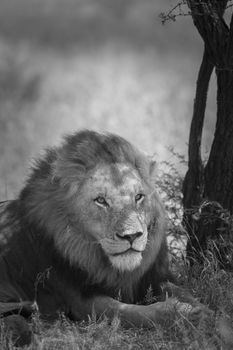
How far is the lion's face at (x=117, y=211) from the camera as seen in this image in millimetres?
6242

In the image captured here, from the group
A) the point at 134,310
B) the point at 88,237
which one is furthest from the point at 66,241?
the point at 134,310

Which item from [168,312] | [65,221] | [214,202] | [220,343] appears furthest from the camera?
[214,202]

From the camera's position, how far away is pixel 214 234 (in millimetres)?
7871

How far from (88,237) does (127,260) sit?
0.33m

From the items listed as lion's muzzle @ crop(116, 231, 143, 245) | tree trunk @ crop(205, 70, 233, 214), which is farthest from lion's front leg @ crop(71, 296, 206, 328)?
tree trunk @ crop(205, 70, 233, 214)

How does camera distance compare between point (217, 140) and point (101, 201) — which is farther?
point (217, 140)

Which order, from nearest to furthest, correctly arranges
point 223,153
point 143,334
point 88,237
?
1. point 143,334
2. point 88,237
3. point 223,153

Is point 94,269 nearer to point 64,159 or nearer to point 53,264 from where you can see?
point 53,264

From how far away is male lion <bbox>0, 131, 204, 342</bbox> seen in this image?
633 cm

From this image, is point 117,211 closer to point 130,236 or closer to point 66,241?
point 130,236

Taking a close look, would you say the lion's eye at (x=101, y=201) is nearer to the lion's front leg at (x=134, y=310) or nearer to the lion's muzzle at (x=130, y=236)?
the lion's muzzle at (x=130, y=236)

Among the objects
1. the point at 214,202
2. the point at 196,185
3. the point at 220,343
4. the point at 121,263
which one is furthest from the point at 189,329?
the point at 196,185

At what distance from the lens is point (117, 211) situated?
20.8 ft

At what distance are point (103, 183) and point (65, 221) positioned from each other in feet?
1.20
